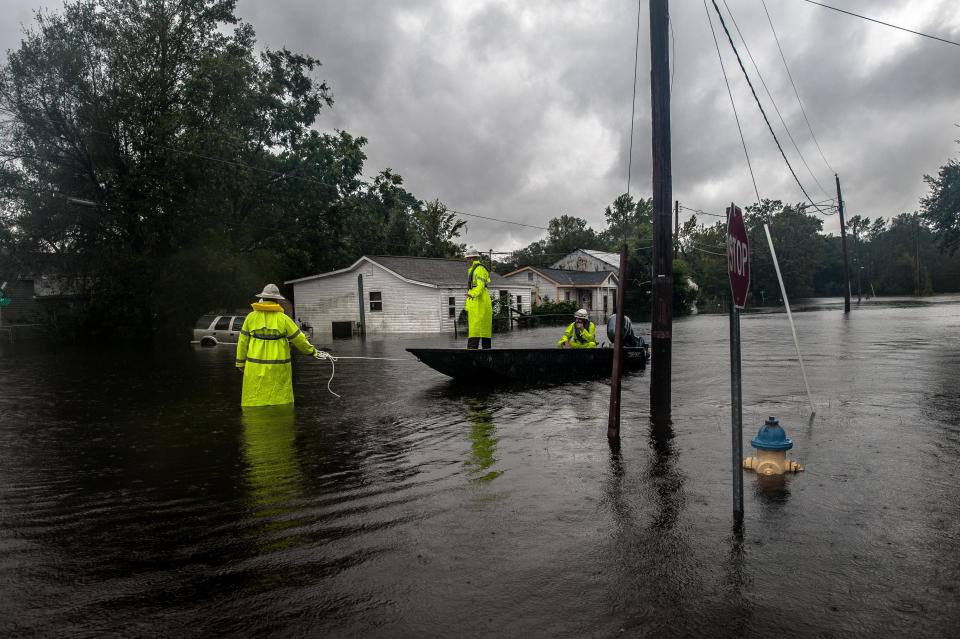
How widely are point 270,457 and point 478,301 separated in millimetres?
5494

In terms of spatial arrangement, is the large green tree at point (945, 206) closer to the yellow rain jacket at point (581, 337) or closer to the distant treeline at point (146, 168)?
the distant treeline at point (146, 168)

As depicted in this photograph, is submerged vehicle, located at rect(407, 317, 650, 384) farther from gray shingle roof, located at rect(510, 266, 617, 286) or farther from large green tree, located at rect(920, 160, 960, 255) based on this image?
gray shingle roof, located at rect(510, 266, 617, 286)

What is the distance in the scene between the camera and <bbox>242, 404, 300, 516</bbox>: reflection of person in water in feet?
15.7

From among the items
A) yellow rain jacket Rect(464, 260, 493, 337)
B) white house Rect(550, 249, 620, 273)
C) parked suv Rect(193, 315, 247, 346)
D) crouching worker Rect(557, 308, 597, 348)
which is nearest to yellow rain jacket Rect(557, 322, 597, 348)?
crouching worker Rect(557, 308, 597, 348)

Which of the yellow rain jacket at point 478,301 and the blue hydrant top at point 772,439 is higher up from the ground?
the yellow rain jacket at point 478,301

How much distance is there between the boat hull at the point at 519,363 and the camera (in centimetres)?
1063

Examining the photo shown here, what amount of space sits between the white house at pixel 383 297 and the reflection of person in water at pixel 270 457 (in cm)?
2481

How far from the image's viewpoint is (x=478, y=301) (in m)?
10.9

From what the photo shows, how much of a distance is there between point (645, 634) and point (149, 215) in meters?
33.7

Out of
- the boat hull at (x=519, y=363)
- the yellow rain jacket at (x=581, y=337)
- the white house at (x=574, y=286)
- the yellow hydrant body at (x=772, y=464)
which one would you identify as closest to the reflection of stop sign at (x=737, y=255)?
the yellow hydrant body at (x=772, y=464)

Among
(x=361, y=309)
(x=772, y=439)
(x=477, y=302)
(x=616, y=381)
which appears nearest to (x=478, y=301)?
(x=477, y=302)

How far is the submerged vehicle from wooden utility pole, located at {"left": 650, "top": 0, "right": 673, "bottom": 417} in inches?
119

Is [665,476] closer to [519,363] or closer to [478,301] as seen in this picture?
[519,363]

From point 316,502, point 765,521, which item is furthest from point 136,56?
point 765,521
